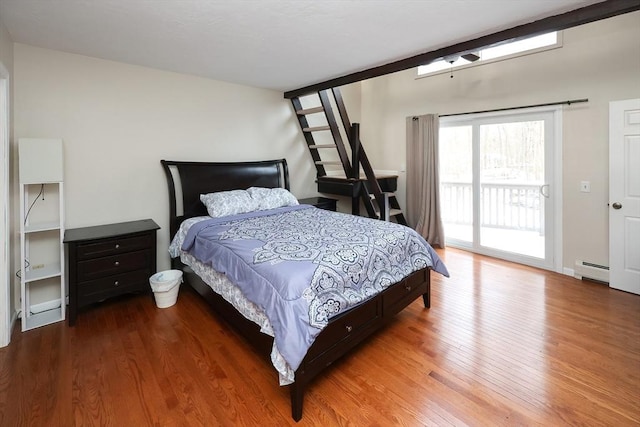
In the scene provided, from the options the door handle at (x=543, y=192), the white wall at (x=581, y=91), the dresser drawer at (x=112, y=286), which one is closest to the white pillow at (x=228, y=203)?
the dresser drawer at (x=112, y=286)

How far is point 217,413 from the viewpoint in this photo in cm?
165

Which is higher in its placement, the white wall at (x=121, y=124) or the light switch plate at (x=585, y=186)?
the white wall at (x=121, y=124)

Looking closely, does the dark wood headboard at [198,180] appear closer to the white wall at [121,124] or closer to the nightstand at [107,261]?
the white wall at [121,124]

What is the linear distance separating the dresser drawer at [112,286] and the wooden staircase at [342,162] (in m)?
2.68

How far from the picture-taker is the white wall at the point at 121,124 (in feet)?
8.89

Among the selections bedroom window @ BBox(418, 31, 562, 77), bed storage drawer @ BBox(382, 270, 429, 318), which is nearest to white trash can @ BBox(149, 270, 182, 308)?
bed storage drawer @ BBox(382, 270, 429, 318)

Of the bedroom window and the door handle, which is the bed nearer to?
the door handle

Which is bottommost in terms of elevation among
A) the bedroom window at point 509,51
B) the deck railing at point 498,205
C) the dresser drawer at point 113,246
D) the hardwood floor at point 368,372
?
the hardwood floor at point 368,372

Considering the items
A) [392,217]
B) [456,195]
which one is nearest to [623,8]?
[456,195]

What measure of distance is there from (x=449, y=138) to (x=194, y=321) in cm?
421

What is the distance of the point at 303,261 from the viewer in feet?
6.14

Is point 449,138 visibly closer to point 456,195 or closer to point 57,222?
point 456,195

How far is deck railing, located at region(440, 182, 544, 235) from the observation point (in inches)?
153

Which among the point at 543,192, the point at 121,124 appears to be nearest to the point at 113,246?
the point at 121,124
